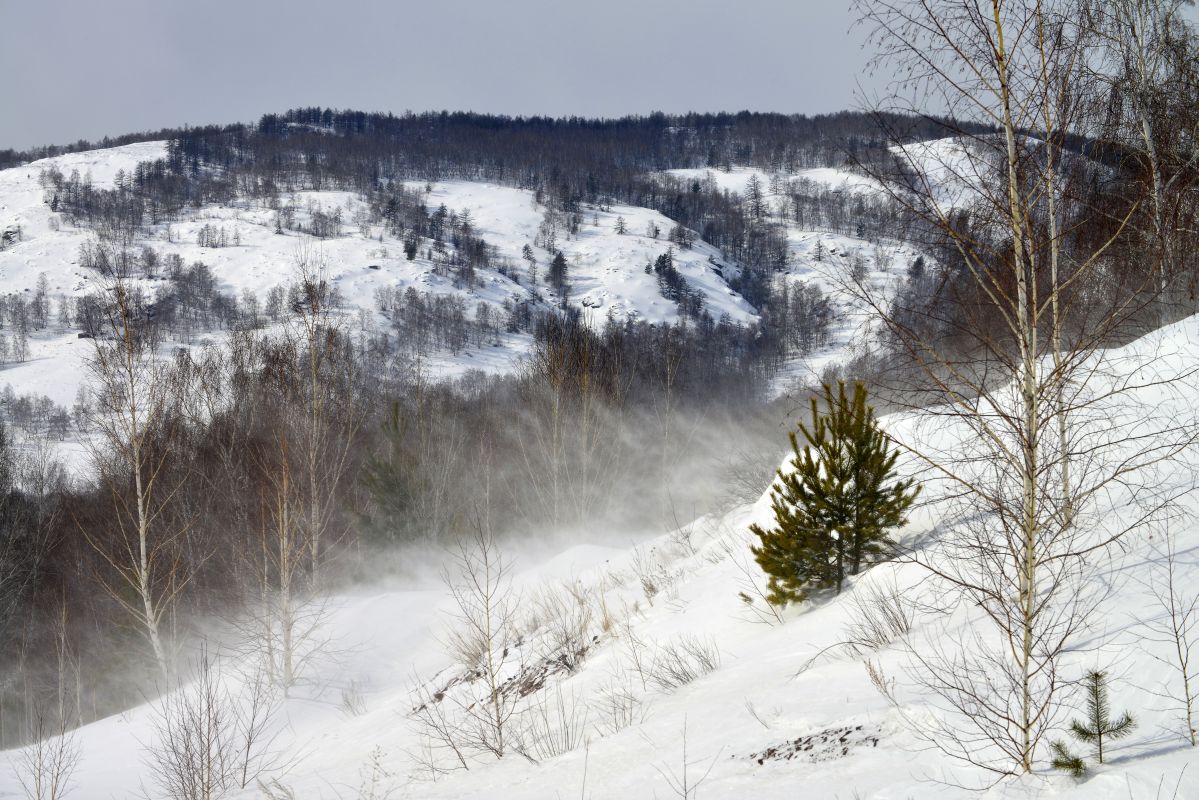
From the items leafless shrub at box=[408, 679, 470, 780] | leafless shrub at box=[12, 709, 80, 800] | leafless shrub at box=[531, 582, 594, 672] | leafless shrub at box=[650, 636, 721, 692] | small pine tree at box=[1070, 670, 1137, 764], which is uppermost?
small pine tree at box=[1070, 670, 1137, 764]

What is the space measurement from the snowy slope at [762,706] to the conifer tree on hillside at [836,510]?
366mm

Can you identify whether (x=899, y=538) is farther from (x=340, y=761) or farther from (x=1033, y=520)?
(x=340, y=761)

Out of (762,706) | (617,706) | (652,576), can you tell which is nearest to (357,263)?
(652,576)

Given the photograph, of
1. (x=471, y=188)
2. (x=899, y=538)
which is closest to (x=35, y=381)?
(x=899, y=538)

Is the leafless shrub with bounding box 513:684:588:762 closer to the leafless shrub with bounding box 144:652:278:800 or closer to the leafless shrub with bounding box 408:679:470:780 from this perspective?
the leafless shrub with bounding box 408:679:470:780

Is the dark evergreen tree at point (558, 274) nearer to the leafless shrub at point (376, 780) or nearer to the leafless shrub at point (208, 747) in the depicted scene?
the leafless shrub at point (208, 747)

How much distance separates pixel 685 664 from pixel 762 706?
2373 mm

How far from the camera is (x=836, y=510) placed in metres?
8.09

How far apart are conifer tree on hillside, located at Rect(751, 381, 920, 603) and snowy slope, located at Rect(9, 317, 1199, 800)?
1.20 ft

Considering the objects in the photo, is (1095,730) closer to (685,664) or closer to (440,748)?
(685,664)

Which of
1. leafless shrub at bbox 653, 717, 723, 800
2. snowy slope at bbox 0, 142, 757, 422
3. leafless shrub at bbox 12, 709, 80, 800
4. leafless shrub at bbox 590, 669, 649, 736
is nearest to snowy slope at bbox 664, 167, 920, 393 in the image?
leafless shrub at bbox 653, 717, 723, 800

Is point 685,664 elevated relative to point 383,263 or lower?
lower

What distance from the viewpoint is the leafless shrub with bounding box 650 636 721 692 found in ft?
23.9

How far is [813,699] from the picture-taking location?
5254mm
